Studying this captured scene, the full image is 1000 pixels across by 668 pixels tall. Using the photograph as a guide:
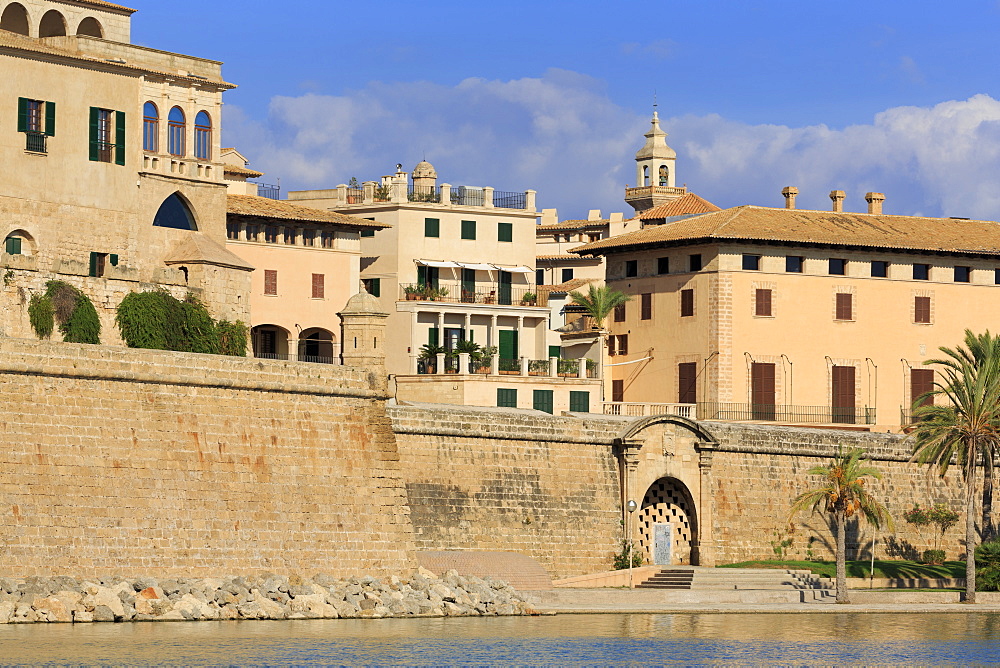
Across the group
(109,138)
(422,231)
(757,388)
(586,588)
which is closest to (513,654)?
(586,588)

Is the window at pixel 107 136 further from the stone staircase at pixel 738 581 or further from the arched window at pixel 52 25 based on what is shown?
the stone staircase at pixel 738 581

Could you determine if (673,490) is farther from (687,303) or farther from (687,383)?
(687,303)

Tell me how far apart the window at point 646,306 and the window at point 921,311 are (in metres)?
9.26

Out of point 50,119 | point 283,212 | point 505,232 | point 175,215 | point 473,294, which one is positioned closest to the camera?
point 50,119

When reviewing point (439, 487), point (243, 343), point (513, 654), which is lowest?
point (513, 654)

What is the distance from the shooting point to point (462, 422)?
49938 millimetres

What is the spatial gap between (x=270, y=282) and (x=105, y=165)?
10.9 m

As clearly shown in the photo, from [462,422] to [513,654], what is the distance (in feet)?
35.9

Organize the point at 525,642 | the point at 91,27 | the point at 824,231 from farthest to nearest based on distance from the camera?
the point at 824,231 → the point at 91,27 → the point at 525,642

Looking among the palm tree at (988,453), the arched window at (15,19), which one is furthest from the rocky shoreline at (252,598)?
the arched window at (15,19)

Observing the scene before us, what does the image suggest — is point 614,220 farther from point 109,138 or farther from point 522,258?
point 109,138

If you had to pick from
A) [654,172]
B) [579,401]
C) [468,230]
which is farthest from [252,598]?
[654,172]

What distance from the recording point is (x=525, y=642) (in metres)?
41.6

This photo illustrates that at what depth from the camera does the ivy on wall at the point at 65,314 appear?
159 feet
